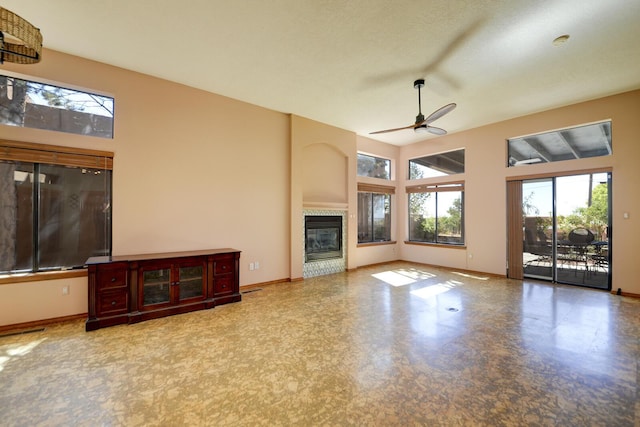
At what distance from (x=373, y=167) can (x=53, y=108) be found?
21.2ft

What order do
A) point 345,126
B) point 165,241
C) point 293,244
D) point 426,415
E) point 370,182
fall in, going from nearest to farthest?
point 426,415
point 165,241
point 293,244
point 345,126
point 370,182

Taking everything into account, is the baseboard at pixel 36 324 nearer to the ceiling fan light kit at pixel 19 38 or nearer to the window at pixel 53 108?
the window at pixel 53 108

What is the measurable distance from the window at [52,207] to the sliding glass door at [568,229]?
777 centimetres

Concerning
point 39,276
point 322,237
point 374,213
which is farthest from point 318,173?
point 39,276

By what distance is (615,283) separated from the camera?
4.61 m

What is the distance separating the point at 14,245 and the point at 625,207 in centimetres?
924

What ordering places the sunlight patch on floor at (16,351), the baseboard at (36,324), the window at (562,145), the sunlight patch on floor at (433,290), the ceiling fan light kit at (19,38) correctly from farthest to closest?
the window at (562,145) → the sunlight patch on floor at (433,290) → the baseboard at (36,324) → the sunlight patch on floor at (16,351) → the ceiling fan light kit at (19,38)

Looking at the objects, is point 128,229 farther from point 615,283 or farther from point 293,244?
point 615,283

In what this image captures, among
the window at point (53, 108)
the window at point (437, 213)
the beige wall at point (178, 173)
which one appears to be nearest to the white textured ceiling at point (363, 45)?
the beige wall at point (178, 173)

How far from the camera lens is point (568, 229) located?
518cm

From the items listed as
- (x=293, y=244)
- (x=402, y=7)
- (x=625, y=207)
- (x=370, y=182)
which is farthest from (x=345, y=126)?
(x=625, y=207)

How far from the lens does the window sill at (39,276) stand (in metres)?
3.16

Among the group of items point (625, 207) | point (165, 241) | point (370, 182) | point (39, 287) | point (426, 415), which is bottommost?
point (426, 415)

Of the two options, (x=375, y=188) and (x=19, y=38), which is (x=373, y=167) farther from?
(x=19, y=38)
